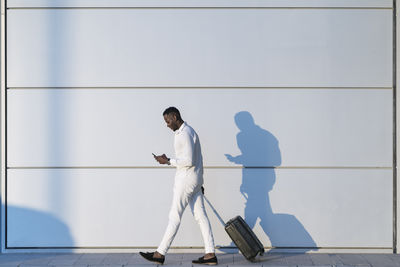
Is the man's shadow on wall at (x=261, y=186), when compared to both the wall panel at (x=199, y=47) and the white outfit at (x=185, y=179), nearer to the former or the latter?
the wall panel at (x=199, y=47)

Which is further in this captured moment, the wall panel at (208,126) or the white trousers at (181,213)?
the wall panel at (208,126)

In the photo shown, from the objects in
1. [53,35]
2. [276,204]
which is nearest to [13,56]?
[53,35]

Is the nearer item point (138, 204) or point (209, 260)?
point (209, 260)

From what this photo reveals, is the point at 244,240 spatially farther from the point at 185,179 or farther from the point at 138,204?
the point at 138,204

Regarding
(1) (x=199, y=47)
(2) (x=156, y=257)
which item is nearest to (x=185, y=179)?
(2) (x=156, y=257)

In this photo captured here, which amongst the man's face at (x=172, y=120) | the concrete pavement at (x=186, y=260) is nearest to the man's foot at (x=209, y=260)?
the concrete pavement at (x=186, y=260)

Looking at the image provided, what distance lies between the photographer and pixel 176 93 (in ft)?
22.4

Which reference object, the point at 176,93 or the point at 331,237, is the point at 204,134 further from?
the point at 331,237

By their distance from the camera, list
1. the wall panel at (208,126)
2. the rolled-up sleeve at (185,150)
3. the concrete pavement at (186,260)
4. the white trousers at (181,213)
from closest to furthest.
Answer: the rolled-up sleeve at (185,150) < the white trousers at (181,213) < the concrete pavement at (186,260) < the wall panel at (208,126)

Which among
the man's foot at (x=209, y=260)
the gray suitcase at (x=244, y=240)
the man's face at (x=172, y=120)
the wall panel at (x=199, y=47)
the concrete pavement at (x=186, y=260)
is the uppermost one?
the wall panel at (x=199, y=47)

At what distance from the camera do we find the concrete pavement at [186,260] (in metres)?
6.17

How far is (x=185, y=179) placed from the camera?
19.7ft

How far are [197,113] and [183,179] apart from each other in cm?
114

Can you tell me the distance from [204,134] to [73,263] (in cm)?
226
